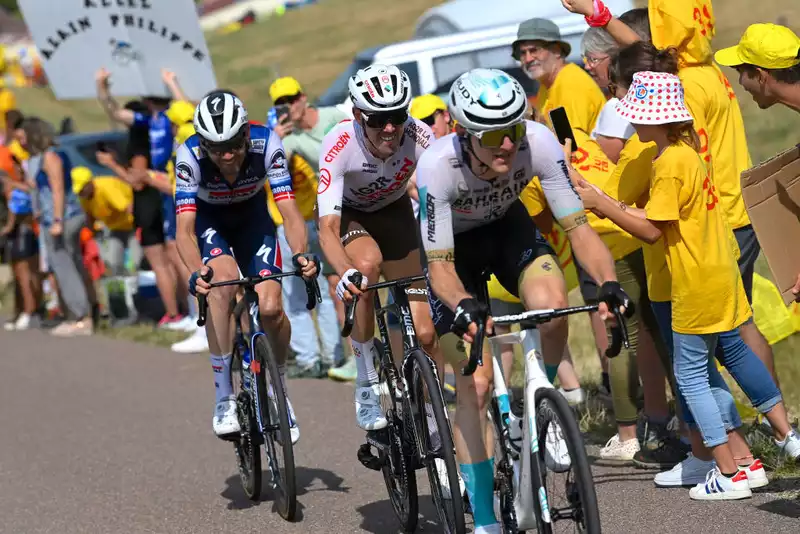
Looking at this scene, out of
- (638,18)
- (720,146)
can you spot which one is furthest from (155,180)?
(720,146)

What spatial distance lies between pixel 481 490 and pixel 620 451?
203 centimetres

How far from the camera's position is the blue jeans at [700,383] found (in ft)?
20.0

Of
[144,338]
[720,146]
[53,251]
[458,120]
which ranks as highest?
[458,120]

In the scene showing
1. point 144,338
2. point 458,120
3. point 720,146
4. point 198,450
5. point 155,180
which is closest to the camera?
point 458,120

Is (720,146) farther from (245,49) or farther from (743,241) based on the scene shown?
(245,49)

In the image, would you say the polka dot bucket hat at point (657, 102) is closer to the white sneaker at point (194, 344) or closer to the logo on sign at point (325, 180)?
the logo on sign at point (325, 180)

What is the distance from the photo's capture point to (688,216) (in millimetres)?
5988

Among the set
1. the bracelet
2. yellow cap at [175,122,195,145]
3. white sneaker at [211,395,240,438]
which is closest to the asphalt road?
white sneaker at [211,395,240,438]

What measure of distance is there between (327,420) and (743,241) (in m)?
3.75

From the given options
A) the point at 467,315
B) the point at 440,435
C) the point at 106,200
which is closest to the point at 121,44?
the point at 106,200

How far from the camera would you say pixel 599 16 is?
23.6 feet

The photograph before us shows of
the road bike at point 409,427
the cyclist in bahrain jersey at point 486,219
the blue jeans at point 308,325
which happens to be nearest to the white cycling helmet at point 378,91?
the cyclist in bahrain jersey at point 486,219

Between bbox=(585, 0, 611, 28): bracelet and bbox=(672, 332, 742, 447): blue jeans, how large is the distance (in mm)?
2025

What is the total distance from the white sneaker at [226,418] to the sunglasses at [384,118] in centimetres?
197
